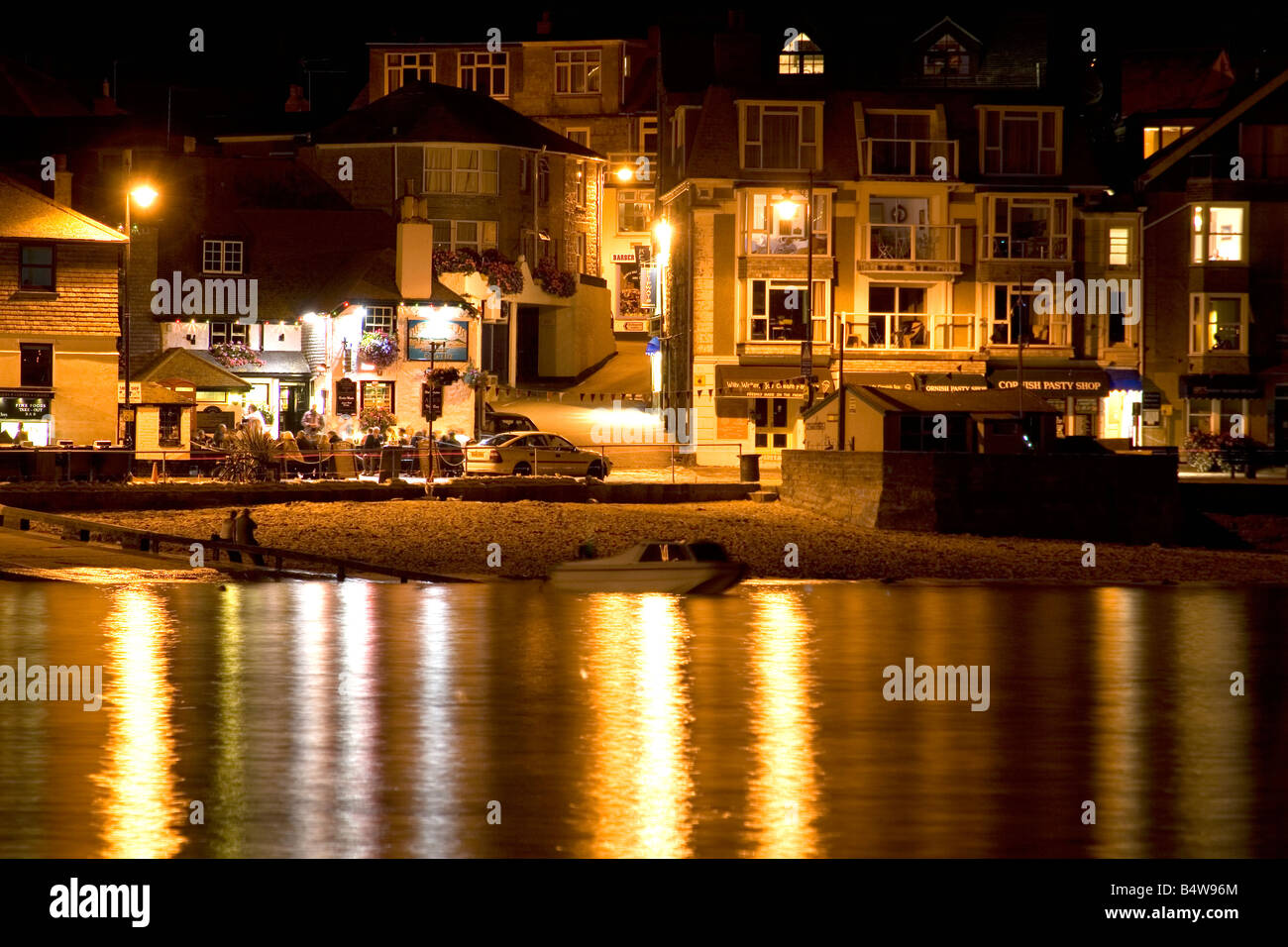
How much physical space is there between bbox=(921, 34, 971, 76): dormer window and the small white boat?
1683 inches

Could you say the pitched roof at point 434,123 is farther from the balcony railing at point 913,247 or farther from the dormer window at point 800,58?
the balcony railing at point 913,247

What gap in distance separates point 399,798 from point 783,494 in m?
36.8

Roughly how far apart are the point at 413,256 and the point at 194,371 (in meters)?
12.1

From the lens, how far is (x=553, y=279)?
8131cm

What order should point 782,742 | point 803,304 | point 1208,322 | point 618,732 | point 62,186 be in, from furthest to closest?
1. point 1208,322
2. point 803,304
3. point 62,186
4. point 618,732
5. point 782,742

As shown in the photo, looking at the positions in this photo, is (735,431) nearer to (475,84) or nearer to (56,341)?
(56,341)

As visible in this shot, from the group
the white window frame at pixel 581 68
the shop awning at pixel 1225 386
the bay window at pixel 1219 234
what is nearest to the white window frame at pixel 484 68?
the white window frame at pixel 581 68

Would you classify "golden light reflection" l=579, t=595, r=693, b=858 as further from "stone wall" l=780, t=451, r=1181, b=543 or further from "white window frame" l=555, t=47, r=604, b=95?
"white window frame" l=555, t=47, r=604, b=95

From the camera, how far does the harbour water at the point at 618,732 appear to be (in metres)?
16.3

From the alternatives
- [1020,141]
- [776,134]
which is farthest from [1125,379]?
[776,134]

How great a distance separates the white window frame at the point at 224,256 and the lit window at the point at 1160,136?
3606cm

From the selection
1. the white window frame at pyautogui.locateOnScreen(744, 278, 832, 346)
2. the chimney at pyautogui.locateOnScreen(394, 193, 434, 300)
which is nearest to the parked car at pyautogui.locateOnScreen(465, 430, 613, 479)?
the chimney at pyautogui.locateOnScreen(394, 193, 434, 300)

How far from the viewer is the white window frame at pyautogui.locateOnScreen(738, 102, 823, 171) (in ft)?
236

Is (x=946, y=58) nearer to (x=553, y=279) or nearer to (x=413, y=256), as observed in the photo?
(x=553, y=279)
